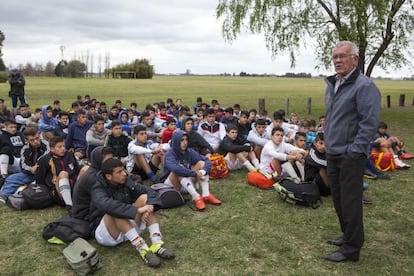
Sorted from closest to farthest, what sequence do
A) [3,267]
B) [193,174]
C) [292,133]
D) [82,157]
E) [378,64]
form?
[3,267] < [193,174] < [82,157] < [292,133] < [378,64]

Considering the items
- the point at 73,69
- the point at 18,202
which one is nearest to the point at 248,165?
the point at 18,202

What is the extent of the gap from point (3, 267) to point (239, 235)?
2733 mm

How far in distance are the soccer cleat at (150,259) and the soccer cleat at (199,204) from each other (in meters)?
1.58

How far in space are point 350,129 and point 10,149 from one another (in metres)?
5.88

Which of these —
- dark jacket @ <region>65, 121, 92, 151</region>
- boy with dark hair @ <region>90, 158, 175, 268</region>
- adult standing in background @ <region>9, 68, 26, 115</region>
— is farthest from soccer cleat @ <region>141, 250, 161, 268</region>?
adult standing in background @ <region>9, 68, 26, 115</region>

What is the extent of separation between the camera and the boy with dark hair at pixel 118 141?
7.03 metres

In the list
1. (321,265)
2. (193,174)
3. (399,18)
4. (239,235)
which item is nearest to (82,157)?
(193,174)

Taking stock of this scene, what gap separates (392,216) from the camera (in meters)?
5.24

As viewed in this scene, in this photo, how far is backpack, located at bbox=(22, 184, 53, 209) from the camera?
534 cm

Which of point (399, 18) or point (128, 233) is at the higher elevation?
point (399, 18)

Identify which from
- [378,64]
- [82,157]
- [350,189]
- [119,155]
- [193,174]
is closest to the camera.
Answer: [350,189]

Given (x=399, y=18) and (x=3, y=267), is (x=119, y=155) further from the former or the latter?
(x=399, y=18)

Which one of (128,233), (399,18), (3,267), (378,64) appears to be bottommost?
(3,267)

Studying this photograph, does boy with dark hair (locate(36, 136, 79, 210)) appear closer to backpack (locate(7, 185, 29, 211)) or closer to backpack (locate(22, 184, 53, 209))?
backpack (locate(22, 184, 53, 209))
